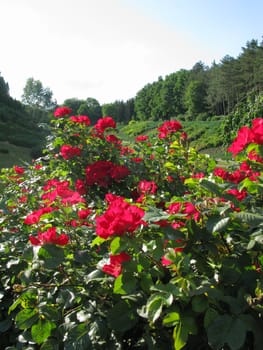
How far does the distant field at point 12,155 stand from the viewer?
1622 centimetres

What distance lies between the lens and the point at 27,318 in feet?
4.62

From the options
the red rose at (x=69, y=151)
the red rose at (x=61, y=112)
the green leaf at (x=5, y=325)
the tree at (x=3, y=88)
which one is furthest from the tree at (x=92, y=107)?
the green leaf at (x=5, y=325)

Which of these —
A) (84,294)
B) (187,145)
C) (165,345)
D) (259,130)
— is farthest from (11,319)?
(187,145)

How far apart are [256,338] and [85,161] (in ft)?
8.83

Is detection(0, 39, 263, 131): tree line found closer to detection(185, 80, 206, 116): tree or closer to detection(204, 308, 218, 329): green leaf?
detection(185, 80, 206, 116): tree

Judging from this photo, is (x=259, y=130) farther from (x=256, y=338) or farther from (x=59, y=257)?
(x=59, y=257)

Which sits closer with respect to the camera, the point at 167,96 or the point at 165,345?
the point at 165,345

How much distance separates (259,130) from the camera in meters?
1.36

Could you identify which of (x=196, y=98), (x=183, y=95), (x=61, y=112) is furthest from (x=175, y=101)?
(x=61, y=112)

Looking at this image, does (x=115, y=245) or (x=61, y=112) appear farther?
(x=61, y=112)

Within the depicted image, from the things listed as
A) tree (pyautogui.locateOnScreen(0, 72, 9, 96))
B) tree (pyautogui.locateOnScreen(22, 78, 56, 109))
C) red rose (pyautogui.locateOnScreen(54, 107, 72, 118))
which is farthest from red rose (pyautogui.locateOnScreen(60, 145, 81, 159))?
tree (pyautogui.locateOnScreen(22, 78, 56, 109))

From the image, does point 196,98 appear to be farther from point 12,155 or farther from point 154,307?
point 154,307

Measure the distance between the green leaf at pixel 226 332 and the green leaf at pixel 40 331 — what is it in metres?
0.62

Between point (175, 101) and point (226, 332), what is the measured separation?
74786 millimetres
